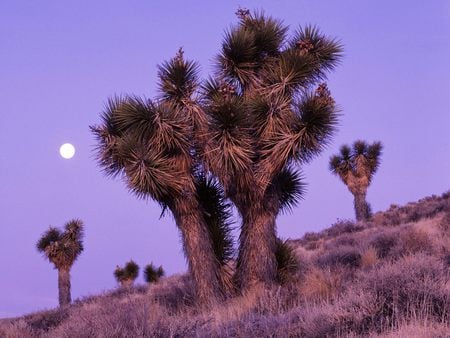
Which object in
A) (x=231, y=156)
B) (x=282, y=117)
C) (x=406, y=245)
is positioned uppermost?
(x=282, y=117)

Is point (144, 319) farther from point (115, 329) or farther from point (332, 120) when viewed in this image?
point (332, 120)

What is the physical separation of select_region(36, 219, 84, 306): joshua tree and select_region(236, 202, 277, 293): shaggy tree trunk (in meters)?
19.2

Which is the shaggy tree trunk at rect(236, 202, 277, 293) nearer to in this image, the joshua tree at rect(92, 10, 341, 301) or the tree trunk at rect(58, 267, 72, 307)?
the joshua tree at rect(92, 10, 341, 301)

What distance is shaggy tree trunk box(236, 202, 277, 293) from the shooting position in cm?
1360

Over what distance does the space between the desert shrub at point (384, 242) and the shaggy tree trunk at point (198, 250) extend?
5.84m

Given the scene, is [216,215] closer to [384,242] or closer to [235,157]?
[235,157]

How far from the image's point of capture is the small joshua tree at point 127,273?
120ft

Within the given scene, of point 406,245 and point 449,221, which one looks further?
point 449,221

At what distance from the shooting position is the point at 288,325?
268 inches

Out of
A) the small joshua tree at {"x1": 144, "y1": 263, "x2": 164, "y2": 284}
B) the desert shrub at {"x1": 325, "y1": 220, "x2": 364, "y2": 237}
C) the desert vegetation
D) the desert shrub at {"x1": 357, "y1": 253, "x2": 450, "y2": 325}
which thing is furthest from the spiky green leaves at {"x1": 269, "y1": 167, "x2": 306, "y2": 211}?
the small joshua tree at {"x1": 144, "y1": 263, "x2": 164, "y2": 284}

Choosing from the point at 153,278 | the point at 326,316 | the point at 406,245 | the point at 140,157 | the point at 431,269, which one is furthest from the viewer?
the point at 153,278

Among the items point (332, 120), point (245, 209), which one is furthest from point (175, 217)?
point (332, 120)

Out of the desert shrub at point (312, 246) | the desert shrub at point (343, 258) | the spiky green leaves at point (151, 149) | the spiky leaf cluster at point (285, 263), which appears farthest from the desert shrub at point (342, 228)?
the spiky green leaves at point (151, 149)

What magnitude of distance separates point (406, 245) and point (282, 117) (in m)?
5.44
